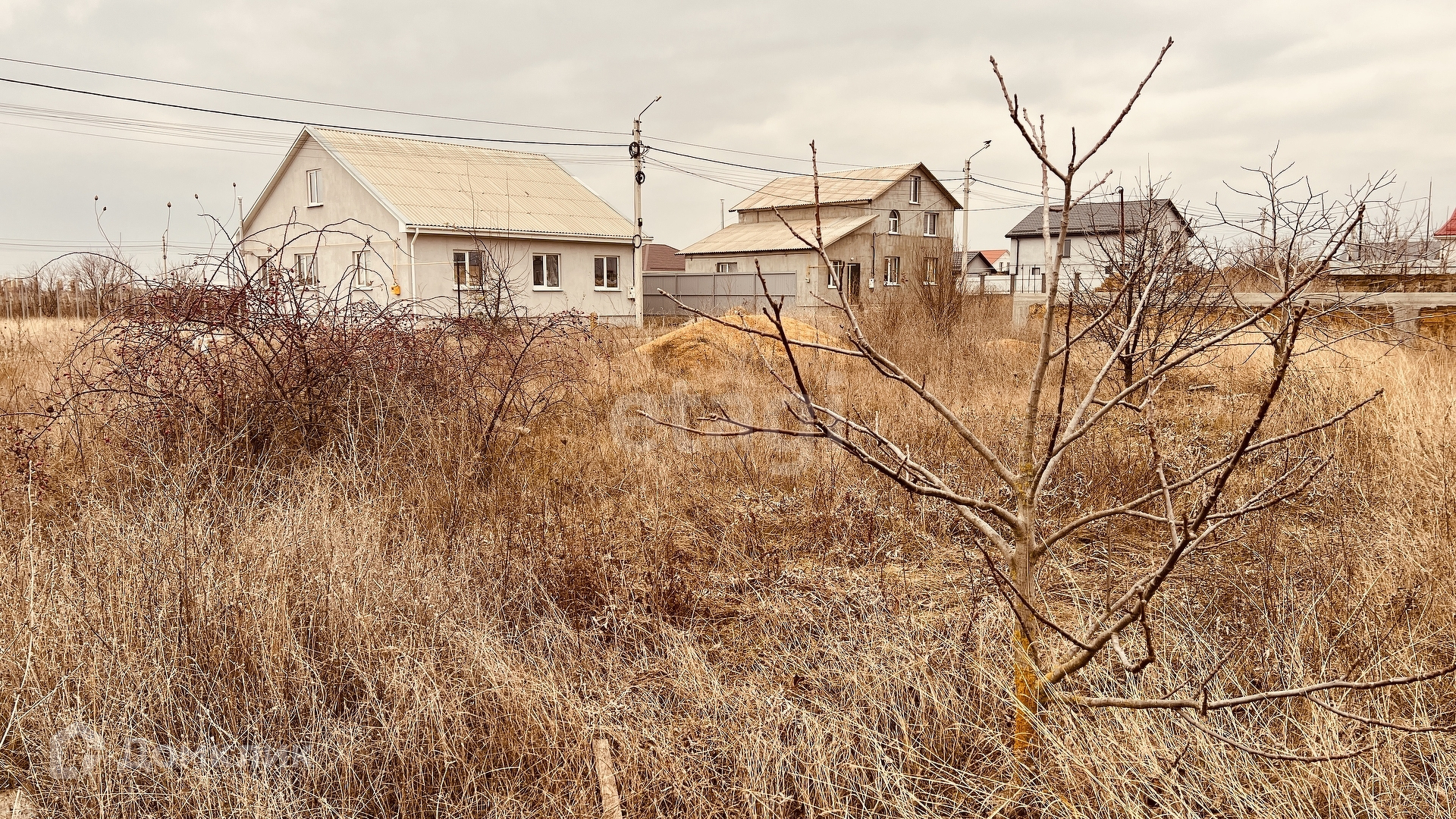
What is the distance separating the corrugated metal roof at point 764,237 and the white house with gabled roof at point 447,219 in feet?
23.4

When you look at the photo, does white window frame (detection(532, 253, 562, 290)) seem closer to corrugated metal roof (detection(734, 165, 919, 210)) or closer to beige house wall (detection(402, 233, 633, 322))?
beige house wall (detection(402, 233, 633, 322))

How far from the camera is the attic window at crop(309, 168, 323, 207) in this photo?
77.6 feet

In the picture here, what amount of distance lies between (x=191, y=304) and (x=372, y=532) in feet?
9.01

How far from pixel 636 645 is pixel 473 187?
2198 centimetres

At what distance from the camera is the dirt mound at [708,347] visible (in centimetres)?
1041

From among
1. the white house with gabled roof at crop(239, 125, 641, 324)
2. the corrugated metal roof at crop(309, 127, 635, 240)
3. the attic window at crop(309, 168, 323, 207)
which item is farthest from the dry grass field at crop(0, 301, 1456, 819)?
the attic window at crop(309, 168, 323, 207)

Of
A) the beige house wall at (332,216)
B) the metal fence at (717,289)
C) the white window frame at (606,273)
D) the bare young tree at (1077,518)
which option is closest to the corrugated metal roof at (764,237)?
the metal fence at (717,289)

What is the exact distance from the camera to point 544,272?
77.3 feet

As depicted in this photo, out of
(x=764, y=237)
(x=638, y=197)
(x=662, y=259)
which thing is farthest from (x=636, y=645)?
(x=662, y=259)

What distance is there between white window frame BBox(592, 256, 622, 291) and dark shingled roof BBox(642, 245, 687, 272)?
33032 millimetres

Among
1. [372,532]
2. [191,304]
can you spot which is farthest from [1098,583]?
[191,304]

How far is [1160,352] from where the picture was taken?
7816 millimetres

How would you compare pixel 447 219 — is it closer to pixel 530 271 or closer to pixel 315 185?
pixel 530 271

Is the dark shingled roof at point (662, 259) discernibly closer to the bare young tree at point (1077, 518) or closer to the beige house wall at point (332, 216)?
the beige house wall at point (332, 216)
